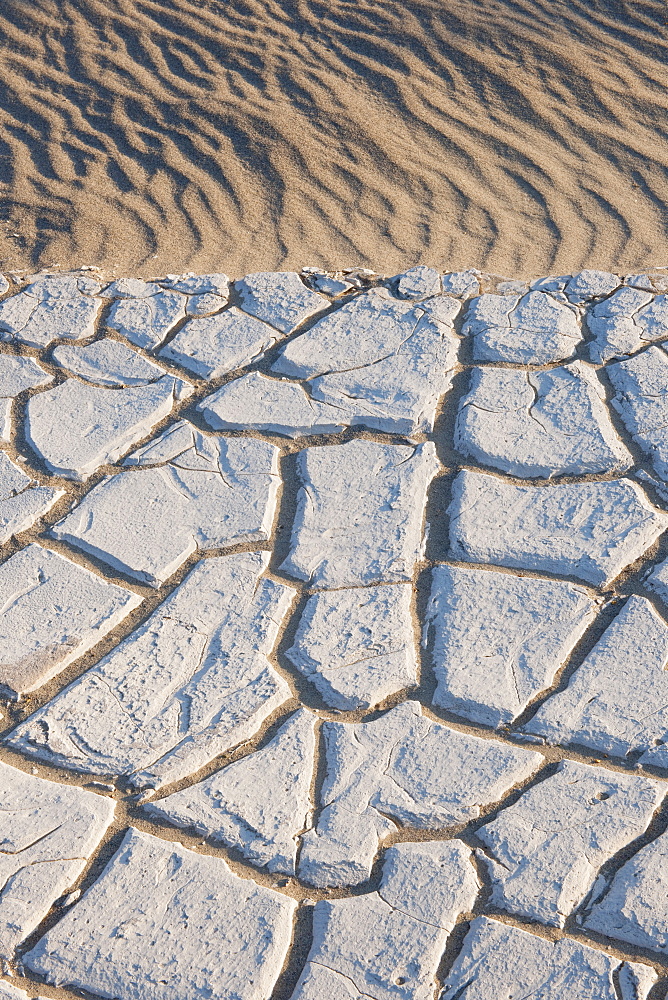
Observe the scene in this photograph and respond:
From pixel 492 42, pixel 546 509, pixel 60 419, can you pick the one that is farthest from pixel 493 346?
pixel 492 42

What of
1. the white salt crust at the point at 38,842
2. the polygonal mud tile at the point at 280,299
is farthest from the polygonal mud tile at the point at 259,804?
the polygonal mud tile at the point at 280,299

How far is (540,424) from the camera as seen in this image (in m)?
2.62

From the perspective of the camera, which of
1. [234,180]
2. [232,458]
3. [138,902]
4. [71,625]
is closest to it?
[138,902]

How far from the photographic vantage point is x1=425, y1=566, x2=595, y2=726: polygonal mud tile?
6.49ft

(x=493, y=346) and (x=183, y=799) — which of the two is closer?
(x=183, y=799)

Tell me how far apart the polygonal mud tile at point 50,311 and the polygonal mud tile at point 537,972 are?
2378 mm

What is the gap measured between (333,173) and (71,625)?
2913 mm

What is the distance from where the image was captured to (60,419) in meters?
2.75

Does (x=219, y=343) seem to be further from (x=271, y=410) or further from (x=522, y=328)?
(x=522, y=328)

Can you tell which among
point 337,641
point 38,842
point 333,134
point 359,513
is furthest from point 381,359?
point 333,134

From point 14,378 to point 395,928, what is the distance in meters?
2.15

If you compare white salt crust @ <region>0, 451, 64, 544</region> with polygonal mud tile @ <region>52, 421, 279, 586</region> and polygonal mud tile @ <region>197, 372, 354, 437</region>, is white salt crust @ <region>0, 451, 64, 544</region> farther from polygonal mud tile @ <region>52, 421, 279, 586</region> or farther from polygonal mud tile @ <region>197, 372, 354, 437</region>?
polygonal mud tile @ <region>197, 372, 354, 437</region>

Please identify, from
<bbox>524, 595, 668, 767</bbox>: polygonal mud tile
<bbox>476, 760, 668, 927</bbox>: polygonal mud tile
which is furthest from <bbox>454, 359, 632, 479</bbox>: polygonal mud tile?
<bbox>476, 760, 668, 927</bbox>: polygonal mud tile

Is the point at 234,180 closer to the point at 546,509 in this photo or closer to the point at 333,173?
the point at 333,173
